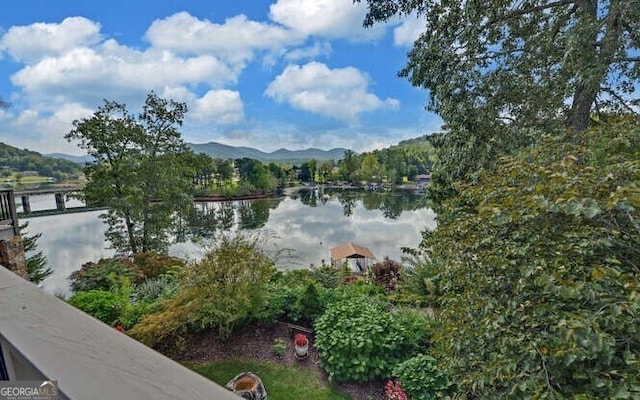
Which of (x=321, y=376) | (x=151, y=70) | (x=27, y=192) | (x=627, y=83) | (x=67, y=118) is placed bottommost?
(x=321, y=376)

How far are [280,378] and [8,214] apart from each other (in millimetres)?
5836

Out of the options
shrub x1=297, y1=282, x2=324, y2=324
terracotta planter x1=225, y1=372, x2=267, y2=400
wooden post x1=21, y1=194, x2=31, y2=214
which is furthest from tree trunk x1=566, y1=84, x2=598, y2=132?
wooden post x1=21, y1=194, x2=31, y2=214

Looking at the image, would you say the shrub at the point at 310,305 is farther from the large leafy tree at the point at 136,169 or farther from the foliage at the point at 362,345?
the large leafy tree at the point at 136,169

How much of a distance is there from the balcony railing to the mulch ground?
3435 mm

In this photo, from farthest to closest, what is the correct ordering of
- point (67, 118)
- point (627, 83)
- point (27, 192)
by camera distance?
point (27, 192), point (67, 118), point (627, 83)

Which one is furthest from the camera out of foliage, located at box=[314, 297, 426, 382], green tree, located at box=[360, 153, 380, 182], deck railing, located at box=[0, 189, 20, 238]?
green tree, located at box=[360, 153, 380, 182]

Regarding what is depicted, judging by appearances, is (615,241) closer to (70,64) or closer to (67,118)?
(70,64)

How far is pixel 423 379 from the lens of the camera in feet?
9.98

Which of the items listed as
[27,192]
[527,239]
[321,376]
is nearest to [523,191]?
[527,239]

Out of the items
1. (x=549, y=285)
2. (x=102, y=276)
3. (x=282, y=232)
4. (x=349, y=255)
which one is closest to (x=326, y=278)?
(x=349, y=255)

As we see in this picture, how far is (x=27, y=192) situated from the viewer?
15.2 m

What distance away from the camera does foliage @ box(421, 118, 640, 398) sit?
1.22m

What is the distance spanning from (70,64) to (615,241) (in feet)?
32.0

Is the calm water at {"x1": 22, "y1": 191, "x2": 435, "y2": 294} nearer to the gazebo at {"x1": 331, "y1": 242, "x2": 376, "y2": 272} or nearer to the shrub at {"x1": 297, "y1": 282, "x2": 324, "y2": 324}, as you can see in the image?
→ the gazebo at {"x1": 331, "y1": 242, "x2": 376, "y2": 272}
